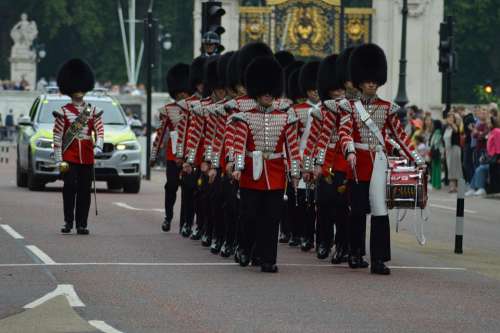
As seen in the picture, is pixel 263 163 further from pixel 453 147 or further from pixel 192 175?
pixel 453 147

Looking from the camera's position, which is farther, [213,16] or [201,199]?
[213,16]

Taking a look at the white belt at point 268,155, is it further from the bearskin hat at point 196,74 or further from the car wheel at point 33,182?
the car wheel at point 33,182

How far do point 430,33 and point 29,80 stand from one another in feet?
95.3

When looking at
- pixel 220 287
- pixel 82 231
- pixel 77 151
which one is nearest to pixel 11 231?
pixel 82 231

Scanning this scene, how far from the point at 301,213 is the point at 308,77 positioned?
1.48 metres

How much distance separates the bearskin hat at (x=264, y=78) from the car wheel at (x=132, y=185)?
14.5m

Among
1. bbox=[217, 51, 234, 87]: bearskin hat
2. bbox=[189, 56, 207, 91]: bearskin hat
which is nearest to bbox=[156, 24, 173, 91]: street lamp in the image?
bbox=[189, 56, 207, 91]: bearskin hat

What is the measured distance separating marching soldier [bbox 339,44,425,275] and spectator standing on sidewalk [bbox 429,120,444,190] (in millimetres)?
20089

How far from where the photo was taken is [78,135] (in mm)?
20562

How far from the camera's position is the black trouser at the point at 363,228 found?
16.3 meters

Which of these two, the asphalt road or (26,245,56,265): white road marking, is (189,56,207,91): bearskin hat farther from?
(26,245,56,265): white road marking

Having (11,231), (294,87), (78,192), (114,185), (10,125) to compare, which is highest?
(294,87)

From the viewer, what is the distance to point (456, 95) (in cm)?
8150

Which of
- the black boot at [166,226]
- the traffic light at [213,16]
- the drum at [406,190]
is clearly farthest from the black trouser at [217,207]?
the traffic light at [213,16]
